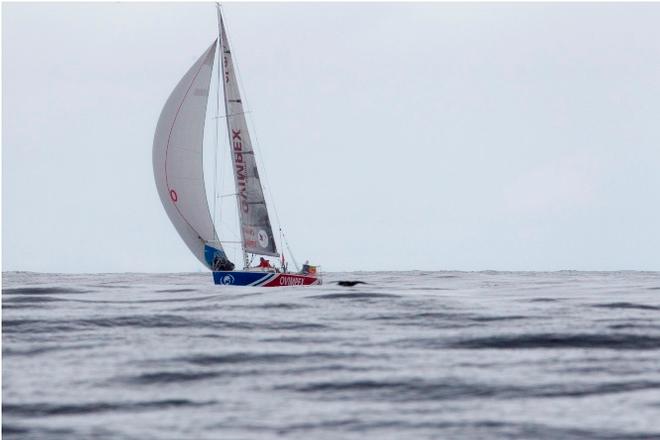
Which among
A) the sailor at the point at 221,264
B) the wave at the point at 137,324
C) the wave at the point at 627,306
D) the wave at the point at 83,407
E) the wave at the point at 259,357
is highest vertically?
the sailor at the point at 221,264

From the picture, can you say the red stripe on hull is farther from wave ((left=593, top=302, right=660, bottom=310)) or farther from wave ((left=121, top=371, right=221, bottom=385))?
wave ((left=121, top=371, right=221, bottom=385))

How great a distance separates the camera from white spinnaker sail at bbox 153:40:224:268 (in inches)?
1847

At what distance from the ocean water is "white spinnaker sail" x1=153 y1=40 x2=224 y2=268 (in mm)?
16174

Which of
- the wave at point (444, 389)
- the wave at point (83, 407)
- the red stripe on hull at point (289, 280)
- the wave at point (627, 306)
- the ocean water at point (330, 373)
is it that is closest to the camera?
the ocean water at point (330, 373)

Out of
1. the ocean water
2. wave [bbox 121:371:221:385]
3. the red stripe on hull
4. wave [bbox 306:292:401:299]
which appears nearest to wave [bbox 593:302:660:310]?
the ocean water

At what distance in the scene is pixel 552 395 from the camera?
16.4m

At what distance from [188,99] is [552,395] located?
34.8 metres

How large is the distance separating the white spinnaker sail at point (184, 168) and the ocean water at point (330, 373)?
1617cm

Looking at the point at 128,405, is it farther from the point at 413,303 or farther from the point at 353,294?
the point at 353,294

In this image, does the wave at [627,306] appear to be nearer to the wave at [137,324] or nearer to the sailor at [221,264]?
the wave at [137,324]

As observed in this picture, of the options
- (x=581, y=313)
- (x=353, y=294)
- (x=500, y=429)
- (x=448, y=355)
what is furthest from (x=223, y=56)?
(x=500, y=429)

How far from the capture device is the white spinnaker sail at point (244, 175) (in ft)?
161

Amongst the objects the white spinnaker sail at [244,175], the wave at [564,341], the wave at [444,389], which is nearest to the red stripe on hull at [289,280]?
the white spinnaker sail at [244,175]

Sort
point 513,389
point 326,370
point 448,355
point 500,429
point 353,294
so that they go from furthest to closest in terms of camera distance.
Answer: point 353,294 → point 448,355 → point 326,370 → point 513,389 → point 500,429
